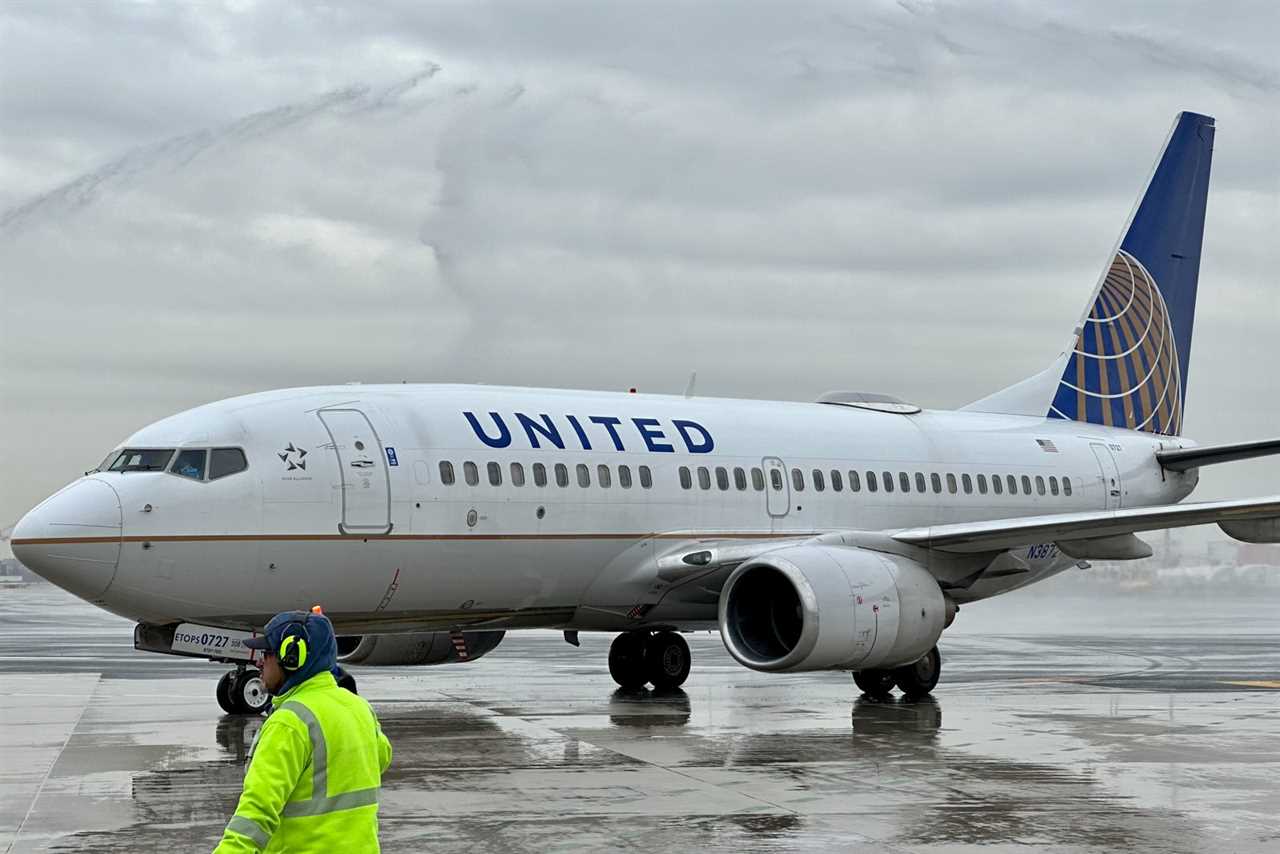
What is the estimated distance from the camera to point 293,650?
5.96 m

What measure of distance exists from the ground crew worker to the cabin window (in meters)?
10.6

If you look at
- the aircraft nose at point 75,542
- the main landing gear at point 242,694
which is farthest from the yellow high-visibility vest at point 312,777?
the main landing gear at point 242,694

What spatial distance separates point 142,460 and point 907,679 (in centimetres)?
911

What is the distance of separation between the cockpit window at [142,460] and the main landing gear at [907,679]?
8463 millimetres

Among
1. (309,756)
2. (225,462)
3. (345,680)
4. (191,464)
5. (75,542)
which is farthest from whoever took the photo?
(225,462)

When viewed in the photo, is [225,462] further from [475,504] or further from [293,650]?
[293,650]

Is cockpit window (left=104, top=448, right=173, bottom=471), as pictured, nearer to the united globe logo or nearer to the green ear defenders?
the green ear defenders

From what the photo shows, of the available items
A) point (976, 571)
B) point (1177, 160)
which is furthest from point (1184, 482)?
point (976, 571)

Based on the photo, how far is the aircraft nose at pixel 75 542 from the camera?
15.4 m

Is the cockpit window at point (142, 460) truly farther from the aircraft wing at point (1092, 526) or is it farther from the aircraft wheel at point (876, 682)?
the aircraft wheel at point (876, 682)

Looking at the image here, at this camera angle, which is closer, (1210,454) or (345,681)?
(345,681)

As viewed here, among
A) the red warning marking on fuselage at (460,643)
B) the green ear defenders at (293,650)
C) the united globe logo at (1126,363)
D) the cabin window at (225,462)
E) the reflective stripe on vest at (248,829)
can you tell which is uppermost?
the united globe logo at (1126,363)

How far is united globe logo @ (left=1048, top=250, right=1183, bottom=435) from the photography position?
90.4 feet

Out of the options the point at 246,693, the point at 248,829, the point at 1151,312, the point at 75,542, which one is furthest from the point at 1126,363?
the point at 248,829
